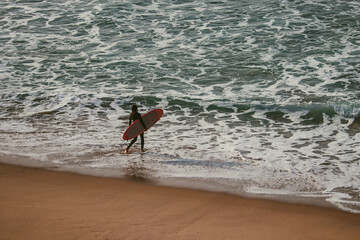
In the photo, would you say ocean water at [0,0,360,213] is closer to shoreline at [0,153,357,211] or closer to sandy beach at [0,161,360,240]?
shoreline at [0,153,357,211]

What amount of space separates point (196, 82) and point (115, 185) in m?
7.37

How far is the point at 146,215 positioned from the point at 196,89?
7.78m

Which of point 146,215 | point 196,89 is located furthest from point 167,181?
point 196,89

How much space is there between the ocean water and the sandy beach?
580 millimetres

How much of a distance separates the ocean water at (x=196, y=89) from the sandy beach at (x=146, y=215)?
0.58 meters

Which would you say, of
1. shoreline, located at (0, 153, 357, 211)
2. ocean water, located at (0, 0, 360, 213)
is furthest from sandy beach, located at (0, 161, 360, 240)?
ocean water, located at (0, 0, 360, 213)

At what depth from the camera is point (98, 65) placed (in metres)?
16.2

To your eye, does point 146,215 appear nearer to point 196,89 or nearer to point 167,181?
point 167,181

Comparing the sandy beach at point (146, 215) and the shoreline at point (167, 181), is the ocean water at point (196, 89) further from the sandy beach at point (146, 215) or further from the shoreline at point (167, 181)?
the sandy beach at point (146, 215)

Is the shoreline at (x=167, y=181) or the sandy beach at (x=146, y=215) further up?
the sandy beach at (x=146, y=215)

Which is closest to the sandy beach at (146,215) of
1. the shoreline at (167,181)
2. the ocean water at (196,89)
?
the shoreline at (167,181)

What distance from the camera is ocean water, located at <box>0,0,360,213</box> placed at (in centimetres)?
866

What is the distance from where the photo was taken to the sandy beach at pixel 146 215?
20.0ft

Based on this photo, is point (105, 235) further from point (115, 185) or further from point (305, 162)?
point (305, 162)
